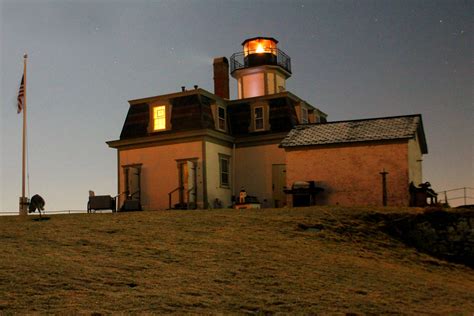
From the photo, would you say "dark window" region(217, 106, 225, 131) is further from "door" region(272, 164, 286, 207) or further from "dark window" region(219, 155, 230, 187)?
"door" region(272, 164, 286, 207)

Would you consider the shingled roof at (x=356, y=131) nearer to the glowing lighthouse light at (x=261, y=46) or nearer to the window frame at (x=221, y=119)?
the window frame at (x=221, y=119)

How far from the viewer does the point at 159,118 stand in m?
34.5

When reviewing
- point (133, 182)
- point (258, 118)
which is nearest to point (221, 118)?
point (258, 118)

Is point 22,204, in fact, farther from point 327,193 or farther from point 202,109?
point 327,193

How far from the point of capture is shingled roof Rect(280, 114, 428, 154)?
2850 cm

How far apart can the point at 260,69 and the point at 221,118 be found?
26.7 ft

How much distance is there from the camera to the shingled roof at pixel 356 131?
28500 mm

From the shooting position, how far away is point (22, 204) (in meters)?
28.5

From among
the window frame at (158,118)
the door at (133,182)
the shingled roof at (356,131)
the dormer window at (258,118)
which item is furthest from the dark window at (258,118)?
the door at (133,182)

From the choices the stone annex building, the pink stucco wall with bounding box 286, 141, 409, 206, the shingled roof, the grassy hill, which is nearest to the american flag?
the stone annex building

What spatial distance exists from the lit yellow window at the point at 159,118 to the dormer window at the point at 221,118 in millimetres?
A: 2768

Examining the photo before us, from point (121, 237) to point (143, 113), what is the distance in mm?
17432

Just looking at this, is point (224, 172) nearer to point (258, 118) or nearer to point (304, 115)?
point (258, 118)

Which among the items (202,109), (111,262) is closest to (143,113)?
(202,109)
